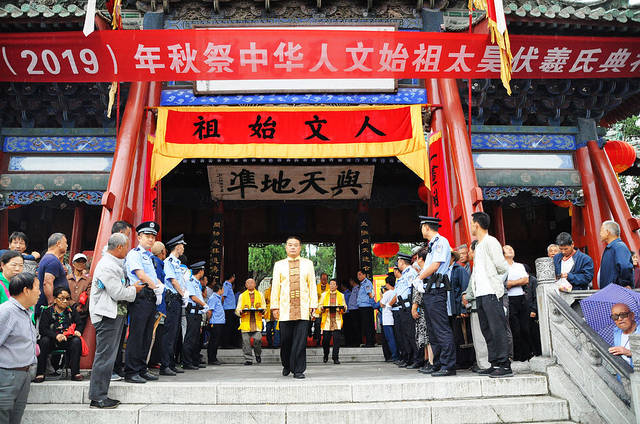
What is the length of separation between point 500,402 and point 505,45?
191 inches

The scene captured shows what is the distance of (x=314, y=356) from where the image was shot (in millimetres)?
9531

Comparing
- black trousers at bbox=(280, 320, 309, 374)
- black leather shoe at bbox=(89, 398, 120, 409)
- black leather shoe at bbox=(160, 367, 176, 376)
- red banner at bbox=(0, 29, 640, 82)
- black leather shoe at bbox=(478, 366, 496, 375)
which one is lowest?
black leather shoe at bbox=(89, 398, 120, 409)

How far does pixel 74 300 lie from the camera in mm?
5984

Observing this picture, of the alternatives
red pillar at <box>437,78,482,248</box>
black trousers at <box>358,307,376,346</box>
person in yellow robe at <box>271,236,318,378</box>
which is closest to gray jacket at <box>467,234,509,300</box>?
person in yellow robe at <box>271,236,318,378</box>

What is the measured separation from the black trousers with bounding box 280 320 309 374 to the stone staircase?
2.51ft

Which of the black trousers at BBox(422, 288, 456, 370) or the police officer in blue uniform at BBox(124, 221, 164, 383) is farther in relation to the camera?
the black trousers at BBox(422, 288, 456, 370)

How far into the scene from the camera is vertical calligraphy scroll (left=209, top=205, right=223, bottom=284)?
1175cm

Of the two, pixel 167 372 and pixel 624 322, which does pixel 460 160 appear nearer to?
pixel 624 322

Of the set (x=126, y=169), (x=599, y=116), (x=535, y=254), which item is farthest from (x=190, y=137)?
(x=535, y=254)

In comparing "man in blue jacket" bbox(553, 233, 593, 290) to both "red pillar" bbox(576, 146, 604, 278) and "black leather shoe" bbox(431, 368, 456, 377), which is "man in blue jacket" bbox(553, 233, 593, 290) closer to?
"black leather shoe" bbox(431, 368, 456, 377)

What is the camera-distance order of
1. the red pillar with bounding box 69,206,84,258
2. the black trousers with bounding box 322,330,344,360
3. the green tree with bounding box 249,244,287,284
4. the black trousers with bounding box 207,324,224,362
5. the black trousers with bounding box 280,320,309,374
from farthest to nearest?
the green tree with bounding box 249,244,287,284 < the red pillar with bounding box 69,206,84,258 < the black trousers with bounding box 322,330,344,360 < the black trousers with bounding box 207,324,224,362 < the black trousers with bounding box 280,320,309,374

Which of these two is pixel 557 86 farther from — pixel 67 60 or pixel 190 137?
pixel 67 60

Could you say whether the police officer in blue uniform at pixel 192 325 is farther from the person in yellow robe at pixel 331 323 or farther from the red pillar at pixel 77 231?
the red pillar at pixel 77 231

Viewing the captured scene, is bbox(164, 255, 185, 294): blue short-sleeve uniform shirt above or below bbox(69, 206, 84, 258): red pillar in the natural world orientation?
below
